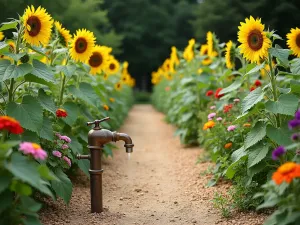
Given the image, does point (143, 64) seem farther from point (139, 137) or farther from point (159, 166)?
point (159, 166)

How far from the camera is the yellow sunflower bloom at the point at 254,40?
13.0ft

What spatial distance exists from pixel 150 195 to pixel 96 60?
6.52 feet

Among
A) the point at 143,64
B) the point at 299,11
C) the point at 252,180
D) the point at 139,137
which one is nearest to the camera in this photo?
the point at 252,180

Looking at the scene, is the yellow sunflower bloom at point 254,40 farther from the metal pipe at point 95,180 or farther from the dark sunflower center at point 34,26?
the dark sunflower center at point 34,26

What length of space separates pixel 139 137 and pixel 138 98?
1847 cm

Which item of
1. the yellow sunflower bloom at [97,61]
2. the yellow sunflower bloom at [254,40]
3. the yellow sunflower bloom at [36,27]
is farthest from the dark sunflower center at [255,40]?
the yellow sunflower bloom at [97,61]

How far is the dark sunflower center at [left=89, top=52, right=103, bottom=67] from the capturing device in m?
5.93

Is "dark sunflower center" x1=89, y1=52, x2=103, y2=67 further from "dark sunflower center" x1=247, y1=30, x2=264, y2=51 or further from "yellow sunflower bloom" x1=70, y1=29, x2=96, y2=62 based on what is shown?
"dark sunflower center" x1=247, y1=30, x2=264, y2=51

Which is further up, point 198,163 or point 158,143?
point 158,143

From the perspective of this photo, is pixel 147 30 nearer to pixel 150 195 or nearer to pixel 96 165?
pixel 150 195

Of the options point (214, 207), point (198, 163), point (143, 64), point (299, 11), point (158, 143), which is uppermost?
point (143, 64)

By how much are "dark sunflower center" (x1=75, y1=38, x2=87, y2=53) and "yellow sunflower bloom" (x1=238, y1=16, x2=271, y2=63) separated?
5.48 ft

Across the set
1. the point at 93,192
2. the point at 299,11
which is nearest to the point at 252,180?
the point at 93,192

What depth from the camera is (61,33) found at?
197 inches
